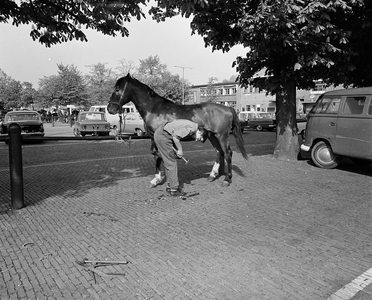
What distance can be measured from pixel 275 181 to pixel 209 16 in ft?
16.7

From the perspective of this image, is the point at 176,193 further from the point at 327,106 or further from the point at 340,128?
the point at 327,106

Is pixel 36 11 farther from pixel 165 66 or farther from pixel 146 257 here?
pixel 165 66

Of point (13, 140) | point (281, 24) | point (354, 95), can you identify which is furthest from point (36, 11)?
point (354, 95)

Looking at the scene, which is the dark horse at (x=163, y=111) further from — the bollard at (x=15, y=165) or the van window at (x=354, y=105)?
the van window at (x=354, y=105)

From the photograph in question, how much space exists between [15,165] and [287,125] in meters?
8.59

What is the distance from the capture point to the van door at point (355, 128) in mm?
8156

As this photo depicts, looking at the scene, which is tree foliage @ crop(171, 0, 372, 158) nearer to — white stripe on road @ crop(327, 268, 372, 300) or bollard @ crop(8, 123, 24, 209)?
bollard @ crop(8, 123, 24, 209)

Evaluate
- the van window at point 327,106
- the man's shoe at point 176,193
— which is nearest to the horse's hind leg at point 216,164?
the man's shoe at point 176,193

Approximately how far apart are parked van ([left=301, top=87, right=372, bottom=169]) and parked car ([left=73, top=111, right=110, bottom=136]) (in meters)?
15.5

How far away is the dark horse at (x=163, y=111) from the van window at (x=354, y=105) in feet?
11.5

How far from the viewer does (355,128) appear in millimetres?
8469

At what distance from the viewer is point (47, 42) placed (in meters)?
9.34

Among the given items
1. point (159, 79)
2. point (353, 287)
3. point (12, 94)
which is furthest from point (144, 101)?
point (12, 94)

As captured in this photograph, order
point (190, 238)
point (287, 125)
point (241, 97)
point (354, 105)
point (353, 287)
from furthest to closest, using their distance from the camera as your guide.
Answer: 1. point (241, 97)
2. point (287, 125)
3. point (354, 105)
4. point (190, 238)
5. point (353, 287)
